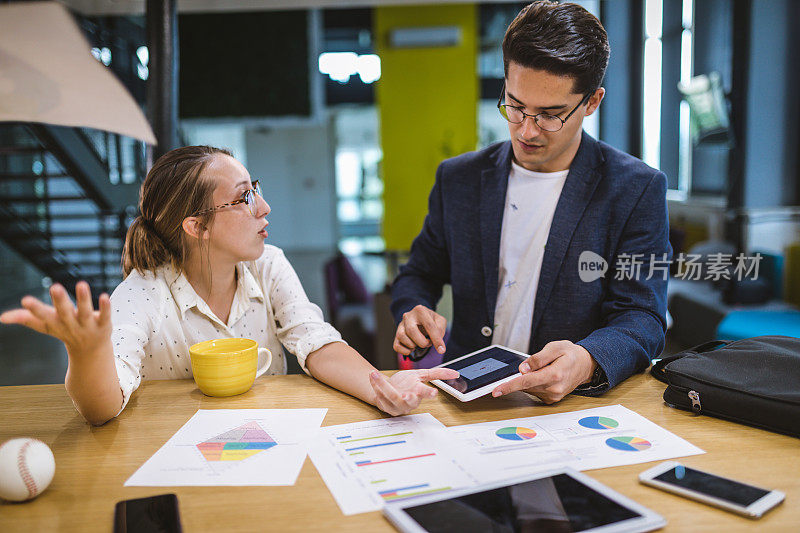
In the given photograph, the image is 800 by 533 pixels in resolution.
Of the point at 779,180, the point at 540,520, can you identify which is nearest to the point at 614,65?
the point at 779,180

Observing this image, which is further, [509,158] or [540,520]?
[509,158]

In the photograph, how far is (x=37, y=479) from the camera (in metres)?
0.99

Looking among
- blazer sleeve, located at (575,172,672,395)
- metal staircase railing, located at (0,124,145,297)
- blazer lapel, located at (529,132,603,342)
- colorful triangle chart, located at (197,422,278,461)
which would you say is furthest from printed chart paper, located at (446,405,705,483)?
metal staircase railing, located at (0,124,145,297)

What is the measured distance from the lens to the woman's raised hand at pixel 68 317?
1032 millimetres

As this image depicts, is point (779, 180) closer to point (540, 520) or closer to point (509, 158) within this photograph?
point (509, 158)

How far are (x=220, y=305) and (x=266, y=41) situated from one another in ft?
28.2

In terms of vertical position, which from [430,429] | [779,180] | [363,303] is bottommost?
[363,303]

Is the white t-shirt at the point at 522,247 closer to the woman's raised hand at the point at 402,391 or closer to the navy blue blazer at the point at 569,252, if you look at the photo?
the navy blue blazer at the point at 569,252

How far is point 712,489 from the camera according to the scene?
3.16 feet

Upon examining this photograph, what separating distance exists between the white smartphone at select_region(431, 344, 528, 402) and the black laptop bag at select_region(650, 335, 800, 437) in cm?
33

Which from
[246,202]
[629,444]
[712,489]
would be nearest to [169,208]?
[246,202]

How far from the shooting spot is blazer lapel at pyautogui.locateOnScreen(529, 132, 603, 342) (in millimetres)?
1800

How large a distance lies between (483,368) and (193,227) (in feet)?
2.89

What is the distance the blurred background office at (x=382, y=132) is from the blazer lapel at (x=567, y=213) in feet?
3.35
